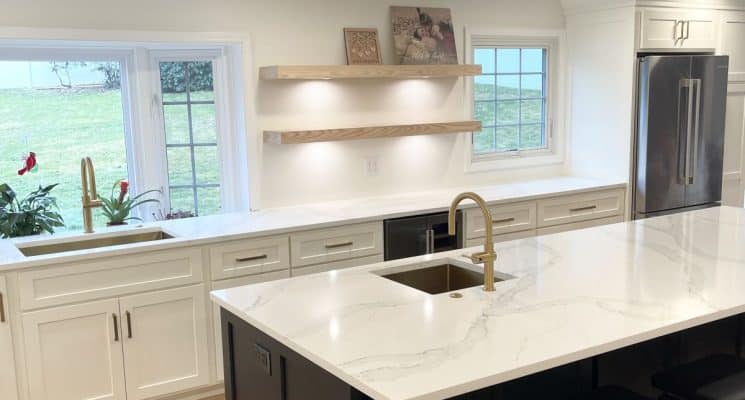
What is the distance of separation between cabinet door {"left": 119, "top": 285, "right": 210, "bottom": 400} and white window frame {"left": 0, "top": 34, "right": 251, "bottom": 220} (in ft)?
3.00

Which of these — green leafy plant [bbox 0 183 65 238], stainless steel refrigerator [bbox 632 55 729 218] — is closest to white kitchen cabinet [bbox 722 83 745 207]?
stainless steel refrigerator [bbox 632 55 729 218]

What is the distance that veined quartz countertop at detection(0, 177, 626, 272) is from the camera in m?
3.20

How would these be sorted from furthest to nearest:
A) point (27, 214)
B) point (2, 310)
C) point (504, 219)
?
point (504, 219)
point (27, 214)
point (2, 310)

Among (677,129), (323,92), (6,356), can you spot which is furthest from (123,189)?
(677,129)

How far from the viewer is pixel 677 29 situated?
4.95 meters

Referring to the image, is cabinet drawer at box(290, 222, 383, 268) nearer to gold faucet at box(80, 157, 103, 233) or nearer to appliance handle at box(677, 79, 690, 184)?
gold faucet at box(80, 157, 103, 233)

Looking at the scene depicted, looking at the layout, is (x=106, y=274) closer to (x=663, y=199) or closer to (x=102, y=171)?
(x=102, y=171)

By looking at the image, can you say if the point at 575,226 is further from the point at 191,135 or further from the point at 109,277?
the point at 109,277

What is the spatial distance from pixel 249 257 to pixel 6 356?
1.13 meters

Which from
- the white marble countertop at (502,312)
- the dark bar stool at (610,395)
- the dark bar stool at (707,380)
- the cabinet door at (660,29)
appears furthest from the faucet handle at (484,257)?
the cabinet door at (660,29)

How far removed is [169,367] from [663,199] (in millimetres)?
3412

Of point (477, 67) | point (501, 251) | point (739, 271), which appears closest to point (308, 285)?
point (501, 251)

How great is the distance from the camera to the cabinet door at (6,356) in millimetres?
3007

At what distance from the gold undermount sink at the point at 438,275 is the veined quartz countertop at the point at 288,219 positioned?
3.55 feet
